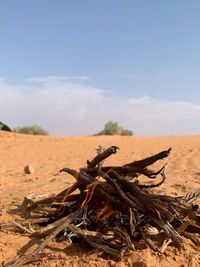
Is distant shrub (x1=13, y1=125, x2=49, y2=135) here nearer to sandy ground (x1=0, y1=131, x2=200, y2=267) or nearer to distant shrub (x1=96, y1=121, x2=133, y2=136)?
distant shrub (x1=96, y1=121, x2=133, y2=136)

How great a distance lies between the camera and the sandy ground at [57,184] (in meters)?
2.20

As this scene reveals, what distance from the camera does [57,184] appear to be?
552cm

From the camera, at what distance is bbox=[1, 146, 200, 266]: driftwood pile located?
7.58ft

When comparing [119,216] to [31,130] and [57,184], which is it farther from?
[31,130]

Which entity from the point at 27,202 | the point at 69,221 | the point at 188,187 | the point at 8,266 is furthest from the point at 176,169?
the point at 8,266

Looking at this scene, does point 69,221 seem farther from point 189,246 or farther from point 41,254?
point 189,246

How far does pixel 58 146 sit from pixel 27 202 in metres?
9.09

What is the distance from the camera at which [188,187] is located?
15.7 feet

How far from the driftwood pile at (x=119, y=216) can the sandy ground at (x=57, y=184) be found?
96mm

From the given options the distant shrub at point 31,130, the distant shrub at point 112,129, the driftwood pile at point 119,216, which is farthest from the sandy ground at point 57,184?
the distant shrub at point 112,129

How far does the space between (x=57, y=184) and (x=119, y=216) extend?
3.08 metres

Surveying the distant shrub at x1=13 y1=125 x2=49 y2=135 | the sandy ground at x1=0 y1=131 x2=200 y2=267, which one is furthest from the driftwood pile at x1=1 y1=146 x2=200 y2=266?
the distant shrub at x1=13 y1=125 x2=49 y2=135

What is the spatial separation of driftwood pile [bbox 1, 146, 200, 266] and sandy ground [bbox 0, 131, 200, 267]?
0.10m

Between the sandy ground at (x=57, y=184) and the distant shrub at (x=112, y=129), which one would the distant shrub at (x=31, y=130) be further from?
the sandy ground at (x=57, y=184)
